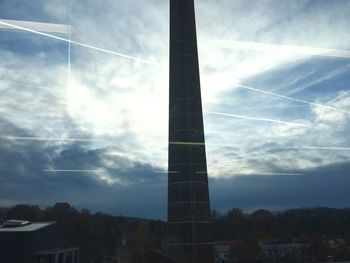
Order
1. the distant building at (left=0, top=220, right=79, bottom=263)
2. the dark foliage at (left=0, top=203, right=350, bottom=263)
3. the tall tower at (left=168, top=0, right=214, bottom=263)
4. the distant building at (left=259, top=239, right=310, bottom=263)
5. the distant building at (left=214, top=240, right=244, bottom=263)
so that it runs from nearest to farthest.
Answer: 1. the distant building at (left=0, top=220, right=79, bottom=263)
2. the tall tower at (left=168, top=0, right=214, bottom=263)
3. the dark foliage at (left=0, top=203, right=350, bottom=263)
4. the distant building at (left=214, top=240, right=244, bottom=263)
5. the distant building at (left=259, top=239, right=310, bottom=263)

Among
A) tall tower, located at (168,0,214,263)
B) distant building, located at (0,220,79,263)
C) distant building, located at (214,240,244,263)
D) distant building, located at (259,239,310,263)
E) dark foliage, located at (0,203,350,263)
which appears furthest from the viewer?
distant building, located at (259,239,310,263)

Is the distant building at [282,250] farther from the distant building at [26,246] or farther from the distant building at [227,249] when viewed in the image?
the distant building at [26,246]

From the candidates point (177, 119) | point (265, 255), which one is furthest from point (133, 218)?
point (177, 119)

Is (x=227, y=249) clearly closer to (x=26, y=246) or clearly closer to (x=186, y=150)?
(x=186, y=150)

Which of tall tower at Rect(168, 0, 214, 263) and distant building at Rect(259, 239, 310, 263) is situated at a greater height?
tall tower at Rect(168, 0, 214, 263)

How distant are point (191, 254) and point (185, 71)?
1118 centimetres

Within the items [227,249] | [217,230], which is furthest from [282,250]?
[217,230]

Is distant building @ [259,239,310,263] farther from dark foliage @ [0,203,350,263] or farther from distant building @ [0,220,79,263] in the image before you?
distant building @ [0,220,79,263]

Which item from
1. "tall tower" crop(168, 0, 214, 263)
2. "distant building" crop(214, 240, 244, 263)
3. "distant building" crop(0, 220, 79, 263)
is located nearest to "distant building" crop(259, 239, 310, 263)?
"distant building" crop(214, 240, 244, 263)

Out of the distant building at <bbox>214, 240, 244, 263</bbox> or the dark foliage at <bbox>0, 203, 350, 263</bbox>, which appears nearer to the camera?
the dark foliage at <bbox>0, 203, 350, 263</bbox>

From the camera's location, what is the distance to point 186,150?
22.9 m

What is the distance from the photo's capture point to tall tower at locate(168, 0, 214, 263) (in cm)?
2191

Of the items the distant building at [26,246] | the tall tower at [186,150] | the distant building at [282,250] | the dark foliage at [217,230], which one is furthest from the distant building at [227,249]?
the distant building at [26,246]

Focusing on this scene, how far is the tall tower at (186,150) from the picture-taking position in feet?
71.9
